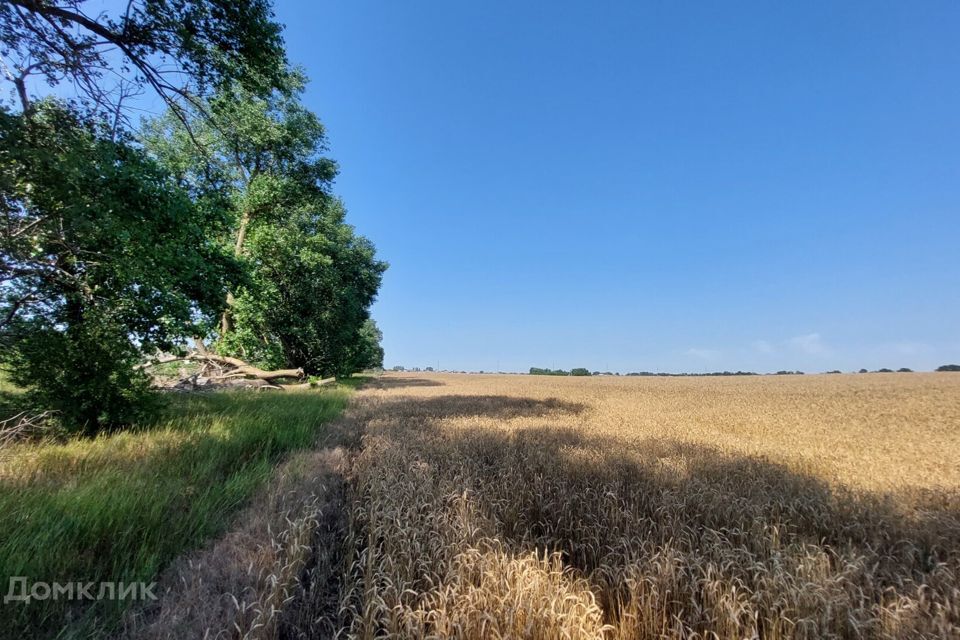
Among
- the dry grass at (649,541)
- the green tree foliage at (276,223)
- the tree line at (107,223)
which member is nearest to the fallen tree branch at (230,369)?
the green tree foliage at (276,223)

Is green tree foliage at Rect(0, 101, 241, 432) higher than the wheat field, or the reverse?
green tree foliage at Rect(0, 101, 241, 432)

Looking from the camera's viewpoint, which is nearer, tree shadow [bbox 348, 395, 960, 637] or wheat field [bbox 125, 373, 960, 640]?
wheat field [bbox 125, 373, 960, 640]

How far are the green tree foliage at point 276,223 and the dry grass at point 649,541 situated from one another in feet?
43.7

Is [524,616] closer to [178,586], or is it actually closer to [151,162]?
[178,586]

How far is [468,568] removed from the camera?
2828mm

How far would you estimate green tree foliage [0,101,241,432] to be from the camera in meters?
5.68

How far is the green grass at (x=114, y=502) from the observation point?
2.68m

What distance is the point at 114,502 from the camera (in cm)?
357

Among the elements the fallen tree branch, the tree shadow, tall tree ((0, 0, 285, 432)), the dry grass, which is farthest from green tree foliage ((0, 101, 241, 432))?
the fallen tree branch

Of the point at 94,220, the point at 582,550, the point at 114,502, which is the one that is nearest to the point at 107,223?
the point at 94,220

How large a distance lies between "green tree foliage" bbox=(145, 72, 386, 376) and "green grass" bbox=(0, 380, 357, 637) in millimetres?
9458

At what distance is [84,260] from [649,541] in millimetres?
10343

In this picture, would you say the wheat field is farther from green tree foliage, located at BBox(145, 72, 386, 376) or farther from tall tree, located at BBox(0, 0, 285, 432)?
green tree foliage, located at BBox(145, 72, 386, 376)

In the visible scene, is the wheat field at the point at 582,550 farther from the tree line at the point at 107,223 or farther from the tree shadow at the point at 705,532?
the tree line at the point at 107,223
